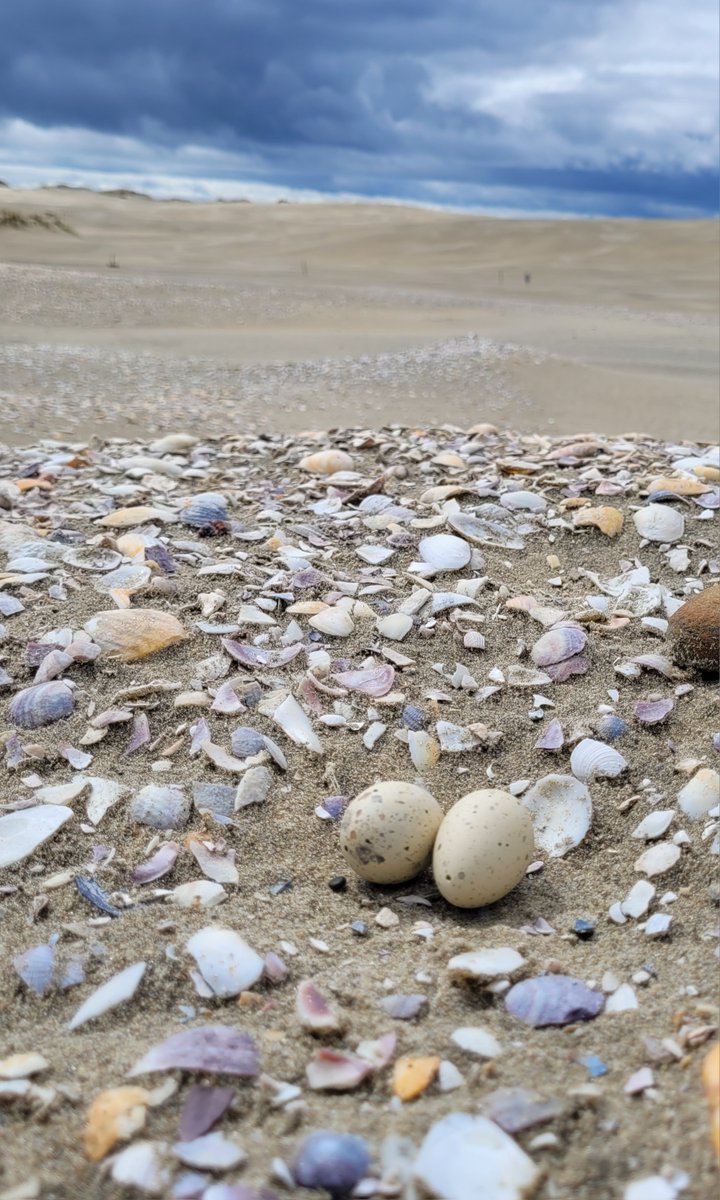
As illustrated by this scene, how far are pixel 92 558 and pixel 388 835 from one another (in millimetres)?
2030

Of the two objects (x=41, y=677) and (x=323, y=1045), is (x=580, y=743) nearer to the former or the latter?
(x=323, y=1045)

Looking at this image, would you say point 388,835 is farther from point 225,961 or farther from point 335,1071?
point 335,1071

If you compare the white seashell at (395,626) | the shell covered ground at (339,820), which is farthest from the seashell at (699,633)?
the white seashell at (395,626)

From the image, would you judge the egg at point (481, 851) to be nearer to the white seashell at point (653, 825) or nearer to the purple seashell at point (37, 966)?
the white seashell at point (653, 825)

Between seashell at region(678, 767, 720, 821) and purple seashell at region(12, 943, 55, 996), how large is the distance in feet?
4.83

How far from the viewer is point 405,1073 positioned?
61.1 inches

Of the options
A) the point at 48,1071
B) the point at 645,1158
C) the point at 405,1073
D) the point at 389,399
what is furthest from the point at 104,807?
the point at 389,399

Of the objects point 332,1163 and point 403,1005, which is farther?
point 403,1005

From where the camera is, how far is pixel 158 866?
2.21 meters

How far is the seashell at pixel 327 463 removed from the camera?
4789mm

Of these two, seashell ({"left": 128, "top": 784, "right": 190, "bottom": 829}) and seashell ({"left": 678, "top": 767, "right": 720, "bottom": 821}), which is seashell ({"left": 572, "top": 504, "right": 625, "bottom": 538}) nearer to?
seashell ({"left": 678, "top": 767, "right": 720, "bottom": 821})

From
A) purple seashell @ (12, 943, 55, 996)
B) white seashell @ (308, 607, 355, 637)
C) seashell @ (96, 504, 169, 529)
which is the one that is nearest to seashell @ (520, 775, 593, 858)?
white seashell @ (308, 607, 355, 637)

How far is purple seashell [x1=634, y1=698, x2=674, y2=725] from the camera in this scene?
8.77 feet

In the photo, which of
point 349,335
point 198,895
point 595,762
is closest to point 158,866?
point 198,895
